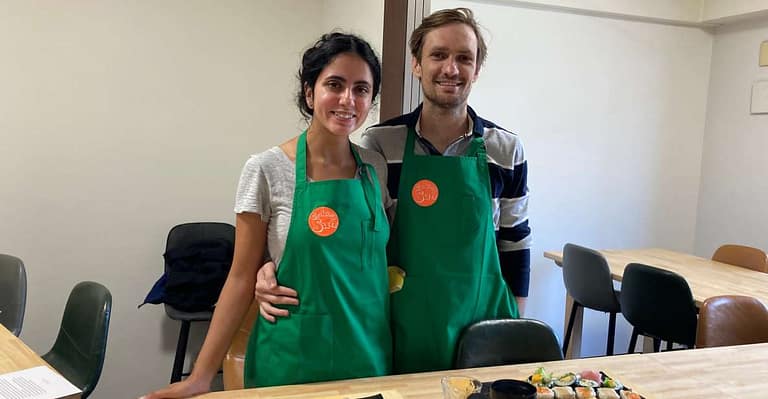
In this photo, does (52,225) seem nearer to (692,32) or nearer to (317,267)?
(317,267)

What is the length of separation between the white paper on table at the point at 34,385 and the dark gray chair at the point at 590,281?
253 centimetres

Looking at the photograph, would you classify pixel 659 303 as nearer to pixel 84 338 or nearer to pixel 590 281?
pixel 590 281

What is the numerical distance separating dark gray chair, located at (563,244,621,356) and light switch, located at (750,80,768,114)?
1826 millimetres

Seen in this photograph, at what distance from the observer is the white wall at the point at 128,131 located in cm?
304

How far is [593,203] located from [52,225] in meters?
3.36

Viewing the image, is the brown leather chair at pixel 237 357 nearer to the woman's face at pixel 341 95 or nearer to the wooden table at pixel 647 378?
the wooden table at pixel 647 378

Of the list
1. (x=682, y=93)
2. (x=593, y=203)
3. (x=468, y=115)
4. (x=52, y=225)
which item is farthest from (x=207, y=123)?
(x=682, y=93)

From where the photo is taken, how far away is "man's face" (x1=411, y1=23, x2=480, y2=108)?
1477 mm

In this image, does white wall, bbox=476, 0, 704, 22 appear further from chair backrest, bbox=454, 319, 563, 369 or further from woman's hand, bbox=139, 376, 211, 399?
woman's hand, bbox=139, 376, 211, 399

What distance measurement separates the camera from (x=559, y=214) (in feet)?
13.5

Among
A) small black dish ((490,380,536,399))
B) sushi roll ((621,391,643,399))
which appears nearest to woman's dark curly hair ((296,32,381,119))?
small black dish ((490,380,536,399))

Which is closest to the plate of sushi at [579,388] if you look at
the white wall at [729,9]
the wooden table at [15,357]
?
the wooden table at [15,357]

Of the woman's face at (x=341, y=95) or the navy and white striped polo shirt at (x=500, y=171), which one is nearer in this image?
the woman's face at (x=341, y=95)

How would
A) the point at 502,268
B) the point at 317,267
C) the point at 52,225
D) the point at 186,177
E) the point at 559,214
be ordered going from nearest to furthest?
the point at 317,267 → the point at 502,268 → the point at 52,225 → the point at 186,177 → the point at 559,214
